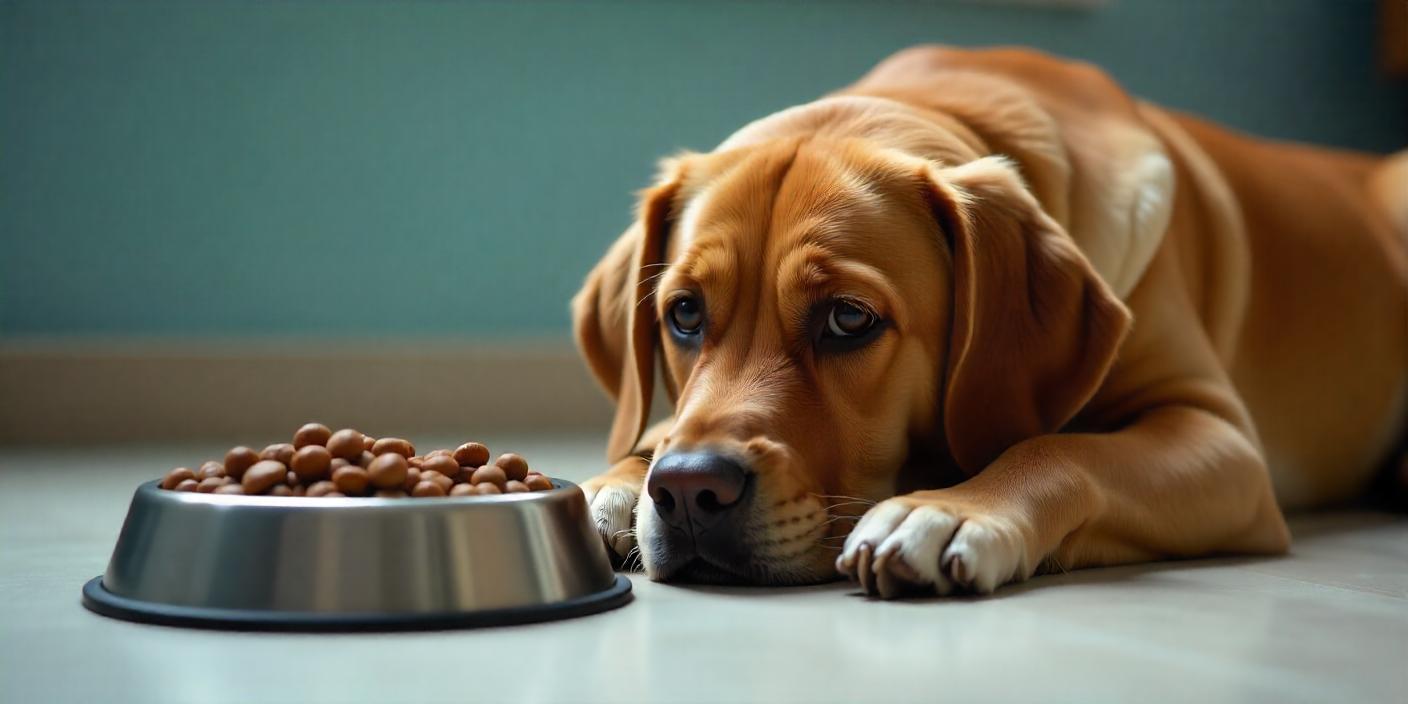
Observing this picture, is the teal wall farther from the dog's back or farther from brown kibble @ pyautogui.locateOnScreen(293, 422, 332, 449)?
brown kibble @ pyautogui.locateOnScreen(293, 422, 332, 449)

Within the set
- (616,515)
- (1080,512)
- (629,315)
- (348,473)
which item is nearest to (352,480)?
(348,473)

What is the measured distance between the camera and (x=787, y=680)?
4.37 ft

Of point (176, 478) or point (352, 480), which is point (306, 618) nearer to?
point (352, 480)

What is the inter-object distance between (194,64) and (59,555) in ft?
8.60

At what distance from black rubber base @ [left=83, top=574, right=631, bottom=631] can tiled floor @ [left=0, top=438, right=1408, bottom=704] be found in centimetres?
2

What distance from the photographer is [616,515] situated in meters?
2.10

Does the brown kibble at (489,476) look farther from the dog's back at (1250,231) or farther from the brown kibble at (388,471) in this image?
the dog's back at (1250,231)

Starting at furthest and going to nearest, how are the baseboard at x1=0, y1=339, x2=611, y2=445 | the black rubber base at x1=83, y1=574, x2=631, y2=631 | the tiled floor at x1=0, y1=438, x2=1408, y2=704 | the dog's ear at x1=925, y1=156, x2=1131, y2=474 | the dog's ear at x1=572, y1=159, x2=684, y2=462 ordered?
the baseboard at x1=0, y1=339, x2=611, y2=445 → the dog's ear at x1=572, y1=159, x2=684, y2=462 → the dog's ear at x1=925, y1=156, x2=1131, y2=474 → the black rubber base at x1=83, y1=574, x2=631, y2=631 → the tiled floor at x1=0, y1=438, x2=1408, y2=704

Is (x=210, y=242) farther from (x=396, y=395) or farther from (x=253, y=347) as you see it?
(x=396, y=395)

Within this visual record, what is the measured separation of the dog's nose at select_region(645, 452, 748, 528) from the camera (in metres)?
1.76

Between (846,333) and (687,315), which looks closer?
(846,333)

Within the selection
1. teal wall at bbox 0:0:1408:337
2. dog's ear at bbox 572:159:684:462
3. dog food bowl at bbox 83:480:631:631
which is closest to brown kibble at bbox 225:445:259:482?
dog food bowl at bbox 83:480:631:631

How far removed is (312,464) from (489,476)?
0.21 metres

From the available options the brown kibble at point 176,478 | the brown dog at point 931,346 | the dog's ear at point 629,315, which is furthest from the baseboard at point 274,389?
the brown kibble at point 176,478
